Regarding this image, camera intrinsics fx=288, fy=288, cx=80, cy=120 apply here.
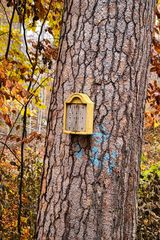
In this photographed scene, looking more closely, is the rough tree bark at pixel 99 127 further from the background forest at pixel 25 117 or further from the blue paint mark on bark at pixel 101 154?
the background forest at pixel 25 117

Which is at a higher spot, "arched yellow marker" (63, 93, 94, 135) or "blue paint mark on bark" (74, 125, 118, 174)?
"arched yellow marker" (63, 93, 94, 135)

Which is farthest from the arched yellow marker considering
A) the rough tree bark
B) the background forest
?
the background forest

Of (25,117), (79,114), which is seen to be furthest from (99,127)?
(25,117)

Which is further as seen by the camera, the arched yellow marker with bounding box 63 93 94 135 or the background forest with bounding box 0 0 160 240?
the background forest with bounding box 0 0 160 240

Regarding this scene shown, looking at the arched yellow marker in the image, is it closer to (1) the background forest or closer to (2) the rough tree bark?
(2) the rough tree bark

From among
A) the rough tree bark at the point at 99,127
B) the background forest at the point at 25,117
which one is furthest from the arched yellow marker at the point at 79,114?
the background forest at the point at 25,117

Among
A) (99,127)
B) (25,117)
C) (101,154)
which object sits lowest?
(101,154)

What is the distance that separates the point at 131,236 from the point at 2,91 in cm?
176

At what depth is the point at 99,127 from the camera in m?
1.62

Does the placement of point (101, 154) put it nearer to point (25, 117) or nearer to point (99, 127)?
point (99, 127)

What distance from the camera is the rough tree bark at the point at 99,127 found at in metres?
1.62

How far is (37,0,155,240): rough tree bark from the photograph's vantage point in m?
1.62

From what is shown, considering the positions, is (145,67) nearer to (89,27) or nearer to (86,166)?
(89,27)

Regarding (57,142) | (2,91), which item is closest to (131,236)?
(57,142)
